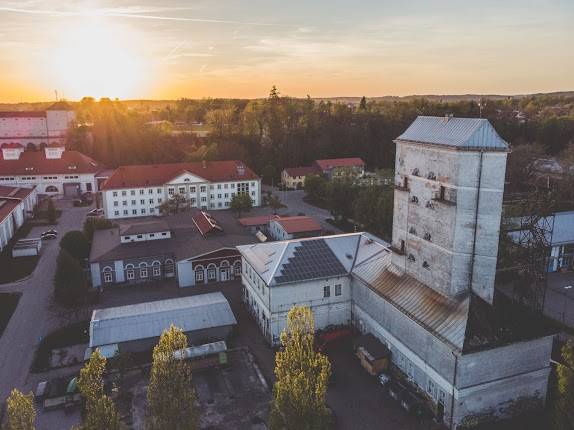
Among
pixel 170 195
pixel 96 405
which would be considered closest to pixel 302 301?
pixel 96 405

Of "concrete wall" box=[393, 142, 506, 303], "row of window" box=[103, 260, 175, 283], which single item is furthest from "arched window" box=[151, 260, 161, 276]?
"concrete wall" box=[393, 142, 506, 303]

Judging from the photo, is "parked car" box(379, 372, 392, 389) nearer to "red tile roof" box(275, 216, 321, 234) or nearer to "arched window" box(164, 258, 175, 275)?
"arched window" box(164, 258, 175, 275)

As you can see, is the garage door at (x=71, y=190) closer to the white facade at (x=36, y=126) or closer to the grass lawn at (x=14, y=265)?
the grass lawn at (x=14, y=265)

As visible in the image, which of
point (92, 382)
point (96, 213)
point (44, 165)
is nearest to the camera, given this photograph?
point (92, 382)

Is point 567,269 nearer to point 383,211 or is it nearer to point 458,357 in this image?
point 383,211

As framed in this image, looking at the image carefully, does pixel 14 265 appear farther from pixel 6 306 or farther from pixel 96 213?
pixel 96 213

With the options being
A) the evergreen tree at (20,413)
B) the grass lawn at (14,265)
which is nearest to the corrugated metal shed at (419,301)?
the evergreen tree at (20,413)

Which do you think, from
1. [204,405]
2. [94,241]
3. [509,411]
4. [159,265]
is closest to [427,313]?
[509,411]
